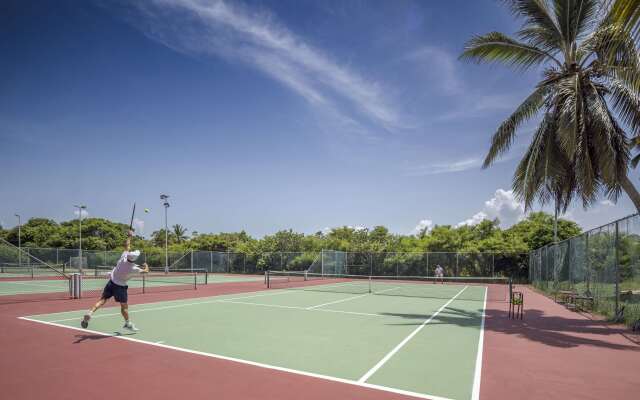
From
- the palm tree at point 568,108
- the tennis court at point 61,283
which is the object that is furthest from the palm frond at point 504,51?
the tennis court at point 61,283

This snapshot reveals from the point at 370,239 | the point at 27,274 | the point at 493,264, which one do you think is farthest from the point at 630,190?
the point at 27,274

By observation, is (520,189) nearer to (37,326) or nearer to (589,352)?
(589,352)

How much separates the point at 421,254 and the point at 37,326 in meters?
27.5

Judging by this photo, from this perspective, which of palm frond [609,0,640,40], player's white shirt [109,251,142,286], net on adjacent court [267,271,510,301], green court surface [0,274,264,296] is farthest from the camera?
net on adjacent court [267,271,510,301]

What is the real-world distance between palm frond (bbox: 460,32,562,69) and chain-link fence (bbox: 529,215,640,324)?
16.9 feet

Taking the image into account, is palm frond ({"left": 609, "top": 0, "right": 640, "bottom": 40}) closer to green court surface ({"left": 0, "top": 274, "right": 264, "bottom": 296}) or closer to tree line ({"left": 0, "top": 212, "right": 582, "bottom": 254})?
green court surface ({"left": 0, "top": 274, "right": 264, "bottom": 296})

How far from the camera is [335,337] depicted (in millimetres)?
8836

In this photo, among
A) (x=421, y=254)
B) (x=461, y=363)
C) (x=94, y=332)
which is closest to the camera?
(x=461, y=363)

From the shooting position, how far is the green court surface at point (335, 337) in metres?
6.16

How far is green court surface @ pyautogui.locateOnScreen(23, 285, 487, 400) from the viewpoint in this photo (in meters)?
6.16

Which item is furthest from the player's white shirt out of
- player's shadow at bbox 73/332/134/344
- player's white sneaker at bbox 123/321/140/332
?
player's shadow at bbox 73/332/134/344

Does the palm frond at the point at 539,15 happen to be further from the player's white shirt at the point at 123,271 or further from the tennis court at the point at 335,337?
the player's white shirt at the point at 123,271

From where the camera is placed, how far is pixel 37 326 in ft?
32.0

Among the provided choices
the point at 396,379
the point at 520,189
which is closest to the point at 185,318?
the point at 396,379
